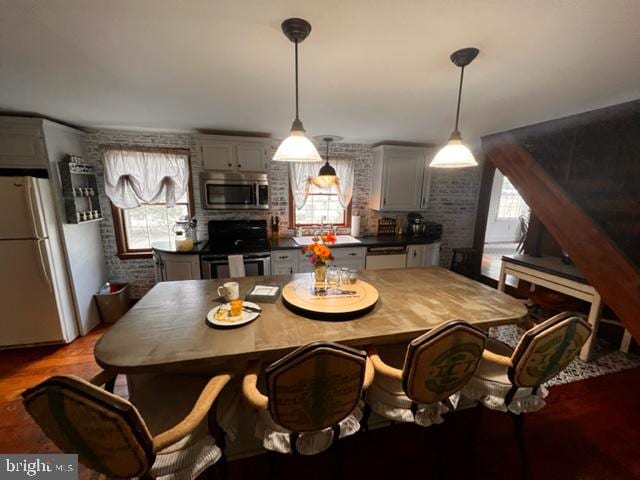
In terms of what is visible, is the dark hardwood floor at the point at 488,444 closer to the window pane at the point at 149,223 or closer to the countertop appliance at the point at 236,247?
the countertop appliance at the point at 236,247

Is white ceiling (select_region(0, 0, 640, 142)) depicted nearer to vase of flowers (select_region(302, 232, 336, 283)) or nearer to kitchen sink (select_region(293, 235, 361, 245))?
vase of flowers (select_region(302, 232, 336, 283))

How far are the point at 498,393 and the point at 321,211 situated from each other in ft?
10.5

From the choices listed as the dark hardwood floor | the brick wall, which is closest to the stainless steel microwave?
the brick wall

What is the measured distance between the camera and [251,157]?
11.1 ft

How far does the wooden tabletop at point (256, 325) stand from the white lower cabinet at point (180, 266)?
1.10m

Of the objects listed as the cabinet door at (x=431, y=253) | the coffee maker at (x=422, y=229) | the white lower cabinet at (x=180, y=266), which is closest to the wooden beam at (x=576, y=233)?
the coffee maker at (x=422, y=229)

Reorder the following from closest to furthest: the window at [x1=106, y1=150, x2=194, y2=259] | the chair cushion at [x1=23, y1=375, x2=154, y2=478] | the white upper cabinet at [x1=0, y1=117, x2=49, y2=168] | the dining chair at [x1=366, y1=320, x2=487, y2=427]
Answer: the chair cushion at [x1=23, y1=375, x2=154, y2=478]
the dining chair at [x1=366, y1=320, x2=487, y2=427]
the white upper cabinet at [x1=0, y1=117, x2=49, y2=168]
the window at [x1=106, y1=150, x2=194, y2=259]

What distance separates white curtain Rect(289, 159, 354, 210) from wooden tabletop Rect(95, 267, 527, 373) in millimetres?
2040

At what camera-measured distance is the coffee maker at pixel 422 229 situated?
402 cm

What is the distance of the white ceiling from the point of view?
1114 millimetres

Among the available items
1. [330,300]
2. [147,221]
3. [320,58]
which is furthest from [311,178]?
[330,300]

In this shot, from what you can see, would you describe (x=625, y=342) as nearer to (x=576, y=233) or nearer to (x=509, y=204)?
(x=576, y=233)

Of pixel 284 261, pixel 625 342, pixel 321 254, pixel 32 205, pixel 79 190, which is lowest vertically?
pixel 625 342

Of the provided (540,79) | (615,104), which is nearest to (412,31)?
(540,79)
